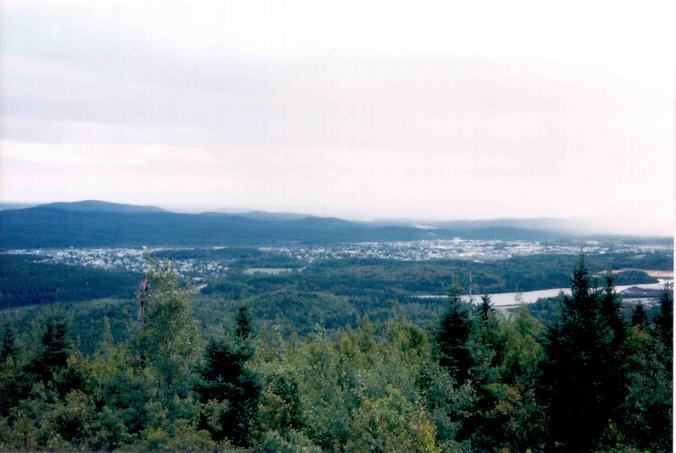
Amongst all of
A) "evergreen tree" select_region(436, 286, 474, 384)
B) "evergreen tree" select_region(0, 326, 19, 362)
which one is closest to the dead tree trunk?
"evergreen tree" select_region(0, 326, 19, 362)

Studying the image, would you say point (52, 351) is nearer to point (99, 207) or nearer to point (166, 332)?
point (166, 332)

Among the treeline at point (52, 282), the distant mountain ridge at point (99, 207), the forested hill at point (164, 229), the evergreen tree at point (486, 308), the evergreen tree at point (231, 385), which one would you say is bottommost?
the evergreen tree at point (231, 385)

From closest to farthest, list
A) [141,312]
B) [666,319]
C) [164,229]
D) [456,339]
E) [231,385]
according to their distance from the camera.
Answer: [231,385] < [666,319] < [141,312] < [456,339] < [164,229]

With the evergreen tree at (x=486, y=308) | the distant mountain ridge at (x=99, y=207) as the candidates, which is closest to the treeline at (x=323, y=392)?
the evergreen tree at (x=486, y=308)

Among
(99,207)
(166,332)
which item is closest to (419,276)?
(99,207)

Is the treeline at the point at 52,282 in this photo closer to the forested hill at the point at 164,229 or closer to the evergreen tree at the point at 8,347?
the forested hill at the point at 164,229

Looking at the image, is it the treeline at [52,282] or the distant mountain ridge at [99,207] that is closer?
the treeline at [52,282]
